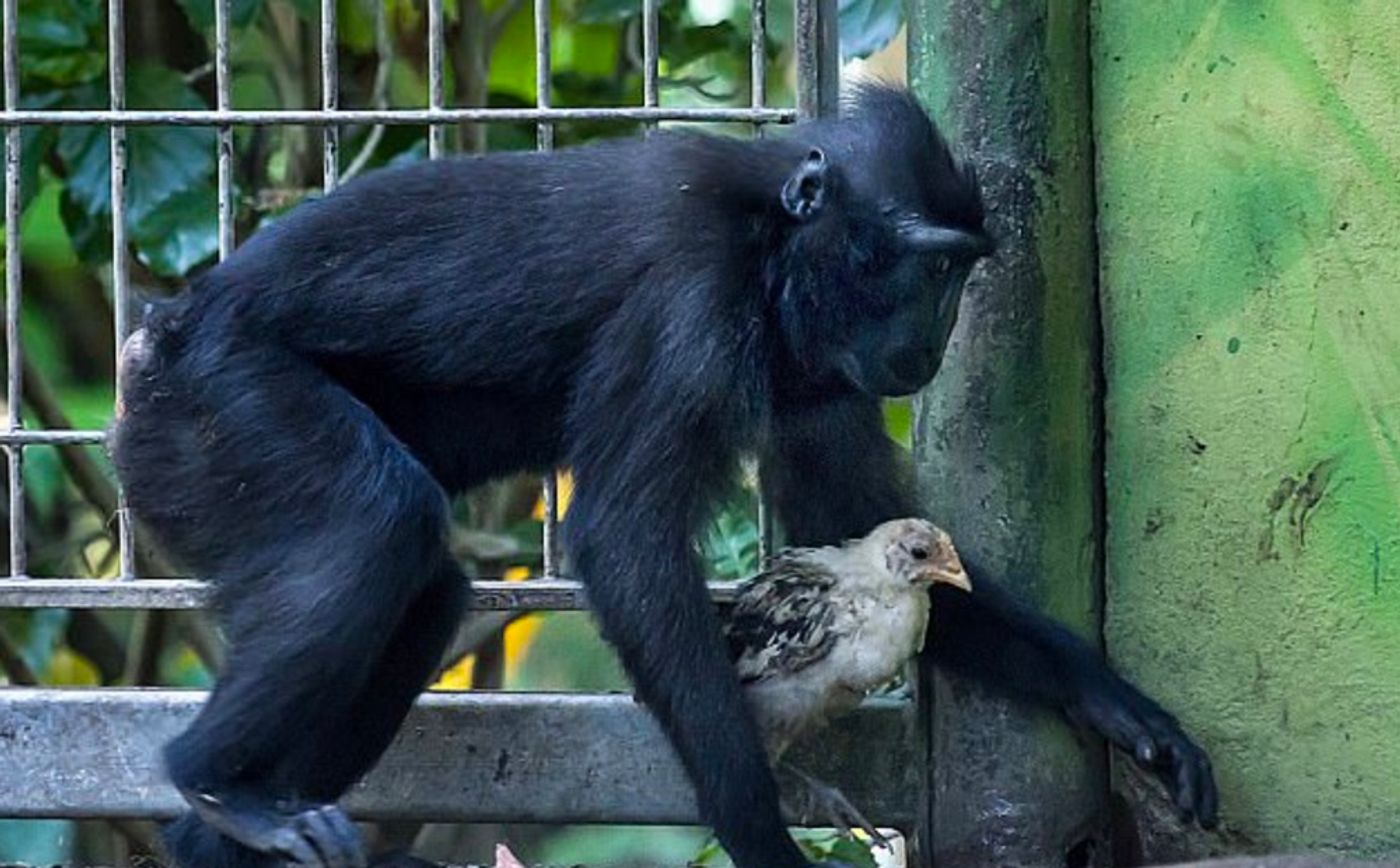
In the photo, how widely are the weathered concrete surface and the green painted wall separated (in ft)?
0.30

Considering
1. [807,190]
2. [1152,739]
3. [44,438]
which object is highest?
[807,190]

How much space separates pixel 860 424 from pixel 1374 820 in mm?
1309

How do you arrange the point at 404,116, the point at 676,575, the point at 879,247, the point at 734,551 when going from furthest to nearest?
the point at 734,551 < the point at 404,116 < the point at 879,247 < the point at 676,575

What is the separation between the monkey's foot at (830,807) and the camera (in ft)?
16.7

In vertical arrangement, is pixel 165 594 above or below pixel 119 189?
below

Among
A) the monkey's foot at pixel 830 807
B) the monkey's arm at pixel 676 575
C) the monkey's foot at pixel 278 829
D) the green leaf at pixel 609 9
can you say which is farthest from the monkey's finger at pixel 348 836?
the green leaf at pixel 609 9

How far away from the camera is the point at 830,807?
5.13m

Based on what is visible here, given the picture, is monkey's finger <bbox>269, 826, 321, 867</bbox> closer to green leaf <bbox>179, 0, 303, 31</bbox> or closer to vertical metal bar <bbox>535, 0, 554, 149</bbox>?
vertical metal bar <bbox>535, 0, 554, 149</bbox>

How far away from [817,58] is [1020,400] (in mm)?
878

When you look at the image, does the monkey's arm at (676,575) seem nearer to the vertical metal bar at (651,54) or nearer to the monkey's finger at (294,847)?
the monkey's finger at (294,847)

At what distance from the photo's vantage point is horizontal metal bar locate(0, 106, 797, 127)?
5229 millimetres

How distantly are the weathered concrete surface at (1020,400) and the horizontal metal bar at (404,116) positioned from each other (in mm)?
428

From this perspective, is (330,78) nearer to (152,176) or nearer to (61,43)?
(152,176)

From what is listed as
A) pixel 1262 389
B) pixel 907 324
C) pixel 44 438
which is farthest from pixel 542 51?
pixel 1262 389
